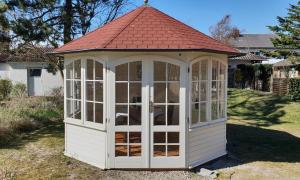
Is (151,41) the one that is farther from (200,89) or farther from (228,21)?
(228,21)

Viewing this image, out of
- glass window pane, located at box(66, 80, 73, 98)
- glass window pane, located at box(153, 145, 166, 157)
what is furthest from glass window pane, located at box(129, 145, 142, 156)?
glass window pane, located at box(66, 80, 73, 98)

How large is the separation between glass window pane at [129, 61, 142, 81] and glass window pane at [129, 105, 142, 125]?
67 centimetres

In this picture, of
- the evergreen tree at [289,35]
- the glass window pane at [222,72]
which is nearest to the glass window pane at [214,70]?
the glass window pane at [222,72]

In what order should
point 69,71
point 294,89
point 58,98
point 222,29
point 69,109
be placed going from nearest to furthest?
point 69,71 < point 69,109 < point 58,98 < point 294,89 < point 222,29

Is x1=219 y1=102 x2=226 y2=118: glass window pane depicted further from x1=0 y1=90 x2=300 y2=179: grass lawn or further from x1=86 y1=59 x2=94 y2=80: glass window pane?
x1=86 y1=59 x2=94 y2=80: glass window pane

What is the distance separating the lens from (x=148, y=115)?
25.1 ft

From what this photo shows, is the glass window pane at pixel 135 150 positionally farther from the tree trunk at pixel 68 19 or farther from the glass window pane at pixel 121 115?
the tree trunk at pixel 68 19

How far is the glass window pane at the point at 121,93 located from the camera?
25.0ft

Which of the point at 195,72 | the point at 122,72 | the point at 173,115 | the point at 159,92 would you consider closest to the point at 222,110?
the point at 195,72

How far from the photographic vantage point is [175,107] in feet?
25.4

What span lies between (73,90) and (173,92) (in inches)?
108

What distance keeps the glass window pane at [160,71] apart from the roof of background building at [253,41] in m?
51.4

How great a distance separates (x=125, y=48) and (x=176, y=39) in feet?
4.11

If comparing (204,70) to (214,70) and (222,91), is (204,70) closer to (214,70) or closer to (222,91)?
(214,70)
